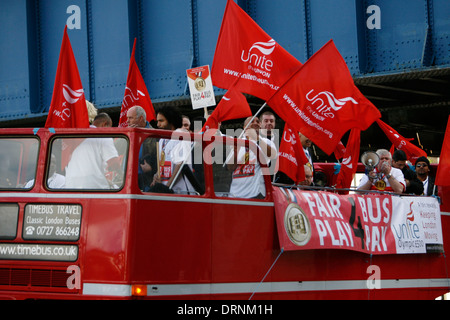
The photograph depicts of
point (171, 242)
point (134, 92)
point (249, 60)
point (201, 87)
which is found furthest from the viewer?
point (201, 87)

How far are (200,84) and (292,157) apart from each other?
327cm

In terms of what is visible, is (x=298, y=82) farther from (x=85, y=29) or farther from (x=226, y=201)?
(x=85, y=29)

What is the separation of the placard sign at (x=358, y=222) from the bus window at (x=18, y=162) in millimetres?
2649

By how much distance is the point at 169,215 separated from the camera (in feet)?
22.7

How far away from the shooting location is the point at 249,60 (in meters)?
9.73

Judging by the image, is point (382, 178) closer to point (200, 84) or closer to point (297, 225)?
point (297, 225)

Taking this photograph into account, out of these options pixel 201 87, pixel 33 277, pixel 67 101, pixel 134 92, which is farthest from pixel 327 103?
pixel 33 277

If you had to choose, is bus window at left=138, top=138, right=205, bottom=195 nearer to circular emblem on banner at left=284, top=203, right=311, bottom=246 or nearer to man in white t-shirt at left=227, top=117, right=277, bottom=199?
man in white t-shirt at left=227, top=117, right=277, bottom=199

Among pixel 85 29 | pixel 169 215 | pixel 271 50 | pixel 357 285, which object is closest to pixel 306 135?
pixel 271 50

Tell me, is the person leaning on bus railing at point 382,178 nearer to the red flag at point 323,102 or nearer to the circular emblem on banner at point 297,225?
the red flag at point 323,102

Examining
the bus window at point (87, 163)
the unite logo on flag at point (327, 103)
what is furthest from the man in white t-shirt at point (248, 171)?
the unite logo on flag at point (327, 103)

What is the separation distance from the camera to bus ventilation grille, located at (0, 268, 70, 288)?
690 centimetres

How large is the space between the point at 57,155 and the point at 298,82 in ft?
11.6

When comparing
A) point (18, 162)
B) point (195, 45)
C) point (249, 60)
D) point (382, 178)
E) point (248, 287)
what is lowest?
point (248, 287)
